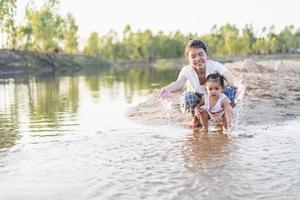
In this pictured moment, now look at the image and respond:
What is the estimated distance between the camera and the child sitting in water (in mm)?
7082

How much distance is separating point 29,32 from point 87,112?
197 ft

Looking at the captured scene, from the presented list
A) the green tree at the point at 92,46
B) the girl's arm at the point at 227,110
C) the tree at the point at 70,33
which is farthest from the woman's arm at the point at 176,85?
the green tree at the point at 92,46

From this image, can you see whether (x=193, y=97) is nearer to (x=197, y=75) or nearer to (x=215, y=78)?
(x=197, y=75)

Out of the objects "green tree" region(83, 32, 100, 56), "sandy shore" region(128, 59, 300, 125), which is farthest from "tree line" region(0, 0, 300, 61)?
"sandy shore" region(128, 59, 300, 125)

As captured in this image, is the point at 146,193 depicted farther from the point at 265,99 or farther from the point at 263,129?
the point at 265,99

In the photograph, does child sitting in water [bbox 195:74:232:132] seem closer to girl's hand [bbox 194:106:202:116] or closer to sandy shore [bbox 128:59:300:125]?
girl's hand [bbox 194:106:202:116]

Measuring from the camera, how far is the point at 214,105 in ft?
23.9

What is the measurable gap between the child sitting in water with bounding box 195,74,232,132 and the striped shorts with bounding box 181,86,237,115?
87 millimetres

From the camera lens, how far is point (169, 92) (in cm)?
711

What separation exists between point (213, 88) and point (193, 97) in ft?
1.68

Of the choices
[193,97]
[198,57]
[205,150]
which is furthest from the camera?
[193,97]

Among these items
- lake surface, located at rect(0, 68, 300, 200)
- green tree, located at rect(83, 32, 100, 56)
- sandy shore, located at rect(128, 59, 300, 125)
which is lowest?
lake surface, located at rect(0, 68, 300, 200)

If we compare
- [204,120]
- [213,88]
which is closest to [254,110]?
[204,120]

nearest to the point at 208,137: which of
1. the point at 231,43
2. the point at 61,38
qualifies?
the point at 61,38
